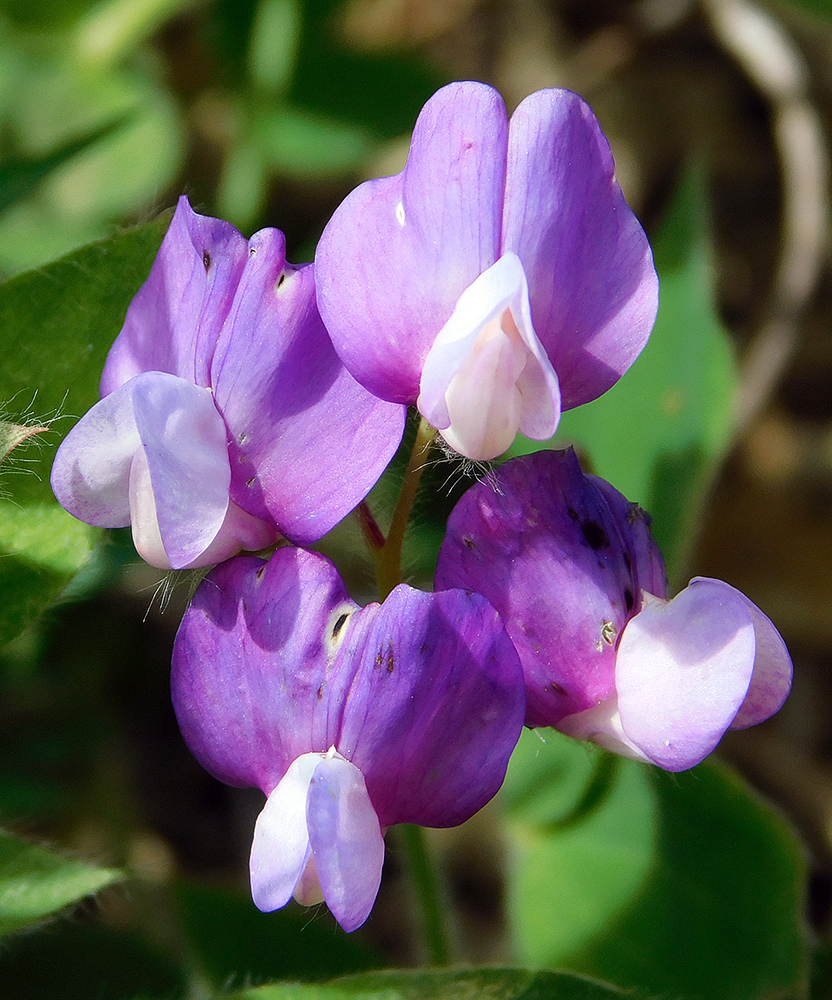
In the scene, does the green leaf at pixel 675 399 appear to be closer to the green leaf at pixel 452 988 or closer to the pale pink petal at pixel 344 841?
the green leaf at pixel 452 988

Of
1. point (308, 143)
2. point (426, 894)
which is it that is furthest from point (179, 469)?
point (308, 143)

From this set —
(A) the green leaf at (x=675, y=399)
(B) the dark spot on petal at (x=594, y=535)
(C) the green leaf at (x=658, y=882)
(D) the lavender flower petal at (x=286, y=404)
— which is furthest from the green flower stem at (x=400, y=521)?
(A) the green leaf at (x=675, y=399)

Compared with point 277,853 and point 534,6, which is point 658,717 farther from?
point 534,6

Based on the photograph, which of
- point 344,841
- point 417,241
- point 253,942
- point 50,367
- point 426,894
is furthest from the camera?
point 253,942

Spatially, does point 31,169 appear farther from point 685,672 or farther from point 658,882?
point 658,882

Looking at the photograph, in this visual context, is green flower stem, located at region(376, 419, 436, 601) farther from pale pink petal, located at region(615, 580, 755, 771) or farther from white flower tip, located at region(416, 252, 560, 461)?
pale pink petal, located at region(615, 580, 755, 771)

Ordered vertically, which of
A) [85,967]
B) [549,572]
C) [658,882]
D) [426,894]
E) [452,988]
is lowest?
[658,882]
